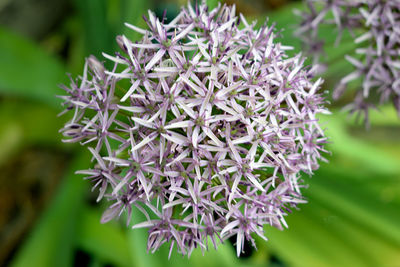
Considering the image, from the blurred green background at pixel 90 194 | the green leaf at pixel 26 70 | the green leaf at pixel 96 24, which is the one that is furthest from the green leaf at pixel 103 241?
the green leaf at pixel 96 24

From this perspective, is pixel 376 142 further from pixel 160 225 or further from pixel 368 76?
pixel 160 225

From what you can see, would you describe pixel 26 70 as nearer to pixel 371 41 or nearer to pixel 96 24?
pixel 96 24

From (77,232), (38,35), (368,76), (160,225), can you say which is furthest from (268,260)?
(38,35)

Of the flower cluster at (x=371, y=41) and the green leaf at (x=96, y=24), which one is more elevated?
the green leaf at (x=96, y=24)

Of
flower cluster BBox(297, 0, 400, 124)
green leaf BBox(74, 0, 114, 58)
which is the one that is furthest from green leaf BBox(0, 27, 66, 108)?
flower cluster BBox(297, 0, 400, 124)

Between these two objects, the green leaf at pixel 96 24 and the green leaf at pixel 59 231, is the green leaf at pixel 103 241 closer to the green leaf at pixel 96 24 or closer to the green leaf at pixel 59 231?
the green leaf at pixel 59 231

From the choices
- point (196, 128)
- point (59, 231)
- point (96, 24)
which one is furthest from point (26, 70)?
point (196, 128)
